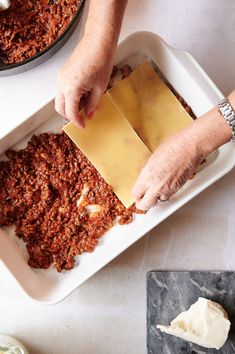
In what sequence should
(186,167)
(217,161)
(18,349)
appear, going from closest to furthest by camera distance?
(186,167)
(217,161)
(18,349)

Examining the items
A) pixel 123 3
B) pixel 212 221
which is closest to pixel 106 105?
pixel 123 3

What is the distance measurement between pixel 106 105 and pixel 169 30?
11.0 inches

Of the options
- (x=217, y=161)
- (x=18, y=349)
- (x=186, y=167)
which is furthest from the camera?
(x=18, y=349)

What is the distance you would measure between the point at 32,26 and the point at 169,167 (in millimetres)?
497

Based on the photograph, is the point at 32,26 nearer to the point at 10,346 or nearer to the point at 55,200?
the point at 55,200

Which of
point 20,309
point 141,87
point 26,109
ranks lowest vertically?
point 20,309

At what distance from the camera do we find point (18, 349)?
1.40 meters

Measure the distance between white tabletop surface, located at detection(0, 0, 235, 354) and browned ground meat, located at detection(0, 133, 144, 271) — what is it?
11 cm

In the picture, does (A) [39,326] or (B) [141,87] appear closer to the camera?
(B) [141,87]

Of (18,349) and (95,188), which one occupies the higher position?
(95,188)

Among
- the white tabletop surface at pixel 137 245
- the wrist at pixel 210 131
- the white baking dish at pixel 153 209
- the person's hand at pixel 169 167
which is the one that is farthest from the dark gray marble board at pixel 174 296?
the wrist at pixel 210 131

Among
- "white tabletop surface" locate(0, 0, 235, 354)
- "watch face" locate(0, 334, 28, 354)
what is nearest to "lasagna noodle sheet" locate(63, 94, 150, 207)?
"white tabletop surface" locate(0, 0, 235, 354)

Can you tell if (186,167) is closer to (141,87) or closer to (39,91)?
(141,87)

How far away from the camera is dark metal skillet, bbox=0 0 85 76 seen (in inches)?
52.9
